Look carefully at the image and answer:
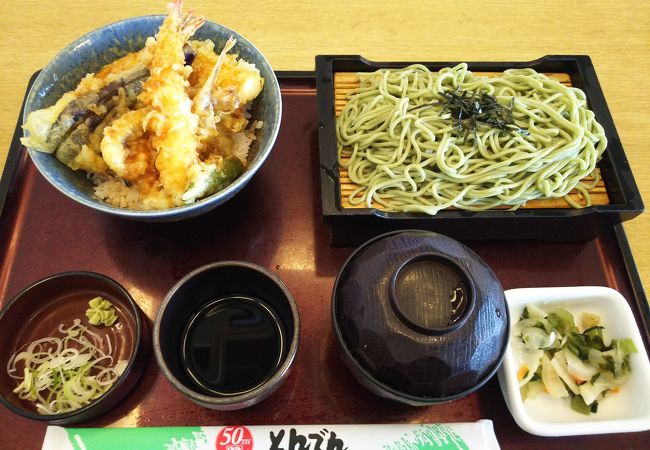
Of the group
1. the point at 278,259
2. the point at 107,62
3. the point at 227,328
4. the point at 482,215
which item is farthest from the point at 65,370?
the point at 482,215

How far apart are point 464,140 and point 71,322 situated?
1.34 meters

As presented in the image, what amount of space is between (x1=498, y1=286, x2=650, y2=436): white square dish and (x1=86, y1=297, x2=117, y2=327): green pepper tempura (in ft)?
3.55

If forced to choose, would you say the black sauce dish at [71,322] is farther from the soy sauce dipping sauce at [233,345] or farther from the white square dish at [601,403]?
the white square dish at [601,403]

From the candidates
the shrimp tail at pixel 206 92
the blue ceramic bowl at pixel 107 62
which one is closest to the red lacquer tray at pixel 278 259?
the blue ceramic bowl at pixel 107 62

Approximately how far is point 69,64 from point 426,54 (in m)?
1.42

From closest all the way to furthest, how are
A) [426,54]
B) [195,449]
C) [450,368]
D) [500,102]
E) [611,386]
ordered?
[450,368], [195,449], [611,386], [500,102], [426,54]

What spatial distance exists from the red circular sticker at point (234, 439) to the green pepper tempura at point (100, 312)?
46 centimetres

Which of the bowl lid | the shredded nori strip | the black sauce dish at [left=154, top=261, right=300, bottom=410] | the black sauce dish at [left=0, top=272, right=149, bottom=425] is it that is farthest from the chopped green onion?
the shredded nori strip

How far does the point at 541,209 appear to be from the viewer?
1.43 m

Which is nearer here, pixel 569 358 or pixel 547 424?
pixel 547 424

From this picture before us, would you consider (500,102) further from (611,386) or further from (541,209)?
(611,386)

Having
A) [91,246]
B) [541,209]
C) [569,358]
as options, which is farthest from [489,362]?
[91,246]

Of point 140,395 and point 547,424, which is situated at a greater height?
point 140,395

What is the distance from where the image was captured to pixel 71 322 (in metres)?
1.30
